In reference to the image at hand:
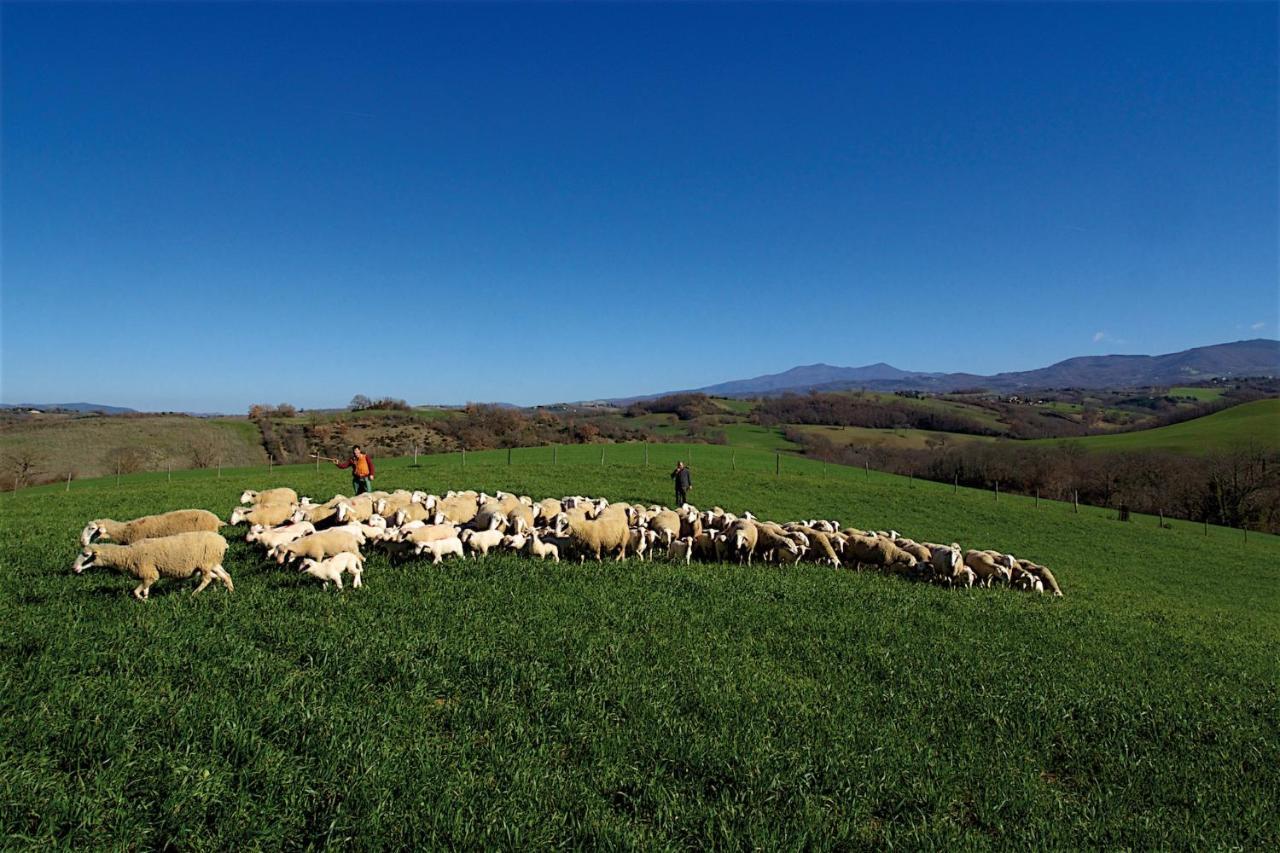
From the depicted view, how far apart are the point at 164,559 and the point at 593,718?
688 cm

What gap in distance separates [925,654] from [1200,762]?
8.94 ft

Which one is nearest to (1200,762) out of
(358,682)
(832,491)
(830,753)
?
(830,753)

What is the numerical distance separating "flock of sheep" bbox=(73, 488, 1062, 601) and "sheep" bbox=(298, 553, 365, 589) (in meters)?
0.02

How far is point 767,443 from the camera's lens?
80812 millimetres

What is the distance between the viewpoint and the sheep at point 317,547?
31.4ft

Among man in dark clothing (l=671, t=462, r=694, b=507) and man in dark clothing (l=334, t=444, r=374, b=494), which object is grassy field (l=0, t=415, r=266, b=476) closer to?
man in dark clothing (l=334, t=444, r=374, b=494)

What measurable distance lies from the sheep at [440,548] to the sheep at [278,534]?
2.23 meters

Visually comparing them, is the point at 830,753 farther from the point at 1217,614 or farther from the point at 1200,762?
the point at 1217,614

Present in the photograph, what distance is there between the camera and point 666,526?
15172mm

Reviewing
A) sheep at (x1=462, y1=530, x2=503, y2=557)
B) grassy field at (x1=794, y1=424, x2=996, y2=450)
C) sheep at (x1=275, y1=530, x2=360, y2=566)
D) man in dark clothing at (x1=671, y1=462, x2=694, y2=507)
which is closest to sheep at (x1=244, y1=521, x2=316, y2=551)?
sheep at (x1=275, y1=530, x2=360, y2=566)

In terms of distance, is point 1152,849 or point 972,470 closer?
point 1152,849

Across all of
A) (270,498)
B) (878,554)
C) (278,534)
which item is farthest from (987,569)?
(270,498)

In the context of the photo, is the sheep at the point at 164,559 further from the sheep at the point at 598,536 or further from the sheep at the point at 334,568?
the sheep at the point at 598,536

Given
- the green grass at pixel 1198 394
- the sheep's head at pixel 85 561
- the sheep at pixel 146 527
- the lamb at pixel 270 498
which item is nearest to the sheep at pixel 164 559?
the sheep's head at pixel 85 561
